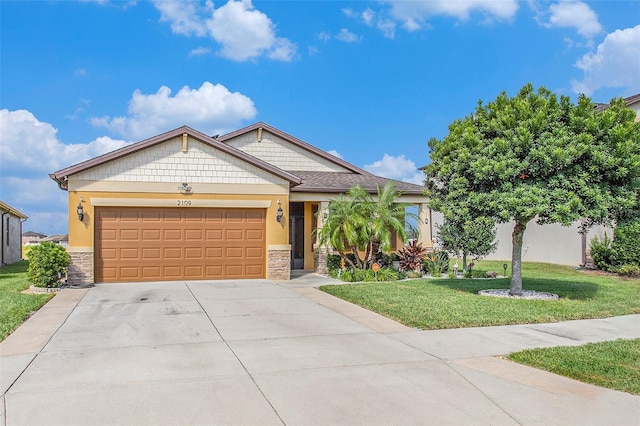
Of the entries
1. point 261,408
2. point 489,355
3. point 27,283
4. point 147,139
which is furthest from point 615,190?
point 27,283

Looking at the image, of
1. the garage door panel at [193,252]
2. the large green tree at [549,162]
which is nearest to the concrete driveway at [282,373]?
the large green tree at [549,162]

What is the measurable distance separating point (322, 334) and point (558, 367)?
3612mm

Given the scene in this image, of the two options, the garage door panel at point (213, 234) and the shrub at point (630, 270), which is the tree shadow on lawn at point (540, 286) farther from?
the garage door panel at point (213, 234)

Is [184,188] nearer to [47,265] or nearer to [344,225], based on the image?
[47,265]

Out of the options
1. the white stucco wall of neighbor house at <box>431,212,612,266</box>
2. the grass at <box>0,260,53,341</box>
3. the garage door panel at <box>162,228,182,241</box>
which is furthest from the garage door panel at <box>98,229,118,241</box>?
the white stucco wall of neighbor house at <box>431,212,612,266</box>

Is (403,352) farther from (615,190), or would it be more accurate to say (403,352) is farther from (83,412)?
(615,190)

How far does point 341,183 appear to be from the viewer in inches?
791

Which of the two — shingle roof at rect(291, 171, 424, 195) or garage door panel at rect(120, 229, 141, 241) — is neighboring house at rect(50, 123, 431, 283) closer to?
garage door panel at rect(120, 229, 141, 241)

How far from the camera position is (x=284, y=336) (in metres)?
8.51

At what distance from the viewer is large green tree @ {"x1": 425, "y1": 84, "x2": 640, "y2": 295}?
1104 cm

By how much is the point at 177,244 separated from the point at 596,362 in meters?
12.4

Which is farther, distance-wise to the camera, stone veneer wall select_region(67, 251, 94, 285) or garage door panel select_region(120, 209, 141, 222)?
garage door panel select_region(120, 209, 141, 222)

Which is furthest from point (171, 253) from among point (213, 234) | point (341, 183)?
point (341, 183)

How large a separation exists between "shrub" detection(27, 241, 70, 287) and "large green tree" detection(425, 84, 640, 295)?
34.6 ft
